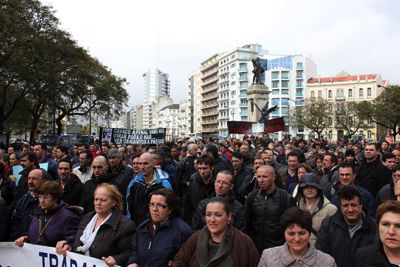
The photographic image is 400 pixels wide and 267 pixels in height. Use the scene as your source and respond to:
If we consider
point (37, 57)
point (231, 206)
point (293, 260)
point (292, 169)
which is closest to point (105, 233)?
point (231, 206)

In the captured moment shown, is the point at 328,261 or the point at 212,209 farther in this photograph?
the point at 212,209

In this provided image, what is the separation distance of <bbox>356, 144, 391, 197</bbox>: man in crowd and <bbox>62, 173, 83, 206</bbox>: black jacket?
197 inches

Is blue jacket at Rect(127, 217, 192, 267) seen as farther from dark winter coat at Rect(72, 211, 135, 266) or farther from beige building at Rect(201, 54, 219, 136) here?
beige building at Rect(201, 54, 219, 136)

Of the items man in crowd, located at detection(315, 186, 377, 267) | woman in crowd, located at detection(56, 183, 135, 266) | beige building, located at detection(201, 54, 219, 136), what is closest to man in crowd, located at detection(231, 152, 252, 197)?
man in crowd, located at detection(315, 186, 377, 267)

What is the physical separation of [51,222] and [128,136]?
34.4 feet

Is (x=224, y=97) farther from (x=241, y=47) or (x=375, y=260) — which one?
(x=375, y=260)

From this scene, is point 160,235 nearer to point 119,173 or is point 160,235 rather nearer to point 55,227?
point 55,227

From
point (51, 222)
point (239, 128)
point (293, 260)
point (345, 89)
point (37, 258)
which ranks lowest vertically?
point (37, 258)

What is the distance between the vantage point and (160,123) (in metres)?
182

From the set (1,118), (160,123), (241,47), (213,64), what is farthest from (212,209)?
(160,123)

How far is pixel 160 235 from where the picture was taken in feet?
13.0

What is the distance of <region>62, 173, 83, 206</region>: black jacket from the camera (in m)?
6.26

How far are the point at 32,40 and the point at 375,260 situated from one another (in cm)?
2792

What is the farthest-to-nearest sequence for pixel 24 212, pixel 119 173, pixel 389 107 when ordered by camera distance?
pixel 389 107 < pixel 119 173 < pixel 24 212
